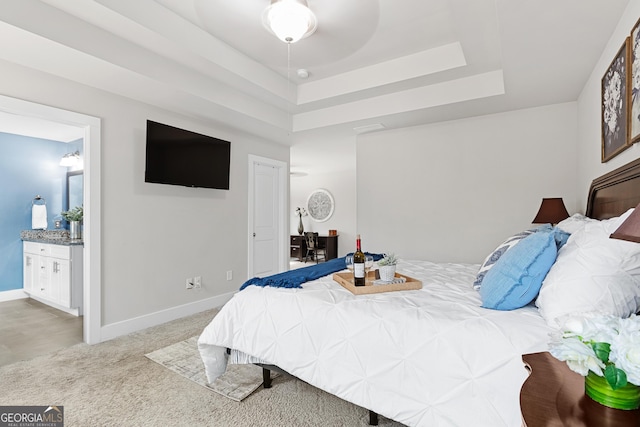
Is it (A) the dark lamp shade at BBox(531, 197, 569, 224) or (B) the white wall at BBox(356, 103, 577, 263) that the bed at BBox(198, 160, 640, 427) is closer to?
(A) the dark lamp shade at BBox(531, 197, 569, 224)

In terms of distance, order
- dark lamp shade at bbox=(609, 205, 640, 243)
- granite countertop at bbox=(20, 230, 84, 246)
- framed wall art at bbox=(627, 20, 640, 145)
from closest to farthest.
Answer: dark lamp shade at bbox=(609, 205, 640, 243) → framed wall art at bbox=(627, 20, 640, 145) → granite countertop at bbox=(20, 230, 84, 246)

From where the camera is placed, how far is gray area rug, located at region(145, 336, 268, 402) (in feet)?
7.06

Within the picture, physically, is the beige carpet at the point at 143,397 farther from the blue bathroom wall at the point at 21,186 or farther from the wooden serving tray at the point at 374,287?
the blue bathroom wall at the point at 21,186

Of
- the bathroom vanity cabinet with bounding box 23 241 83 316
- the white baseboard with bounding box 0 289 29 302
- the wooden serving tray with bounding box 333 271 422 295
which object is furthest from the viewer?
the white baseboard with bounding box 0 289 29 302

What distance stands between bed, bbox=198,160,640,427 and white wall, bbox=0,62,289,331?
5.38ft

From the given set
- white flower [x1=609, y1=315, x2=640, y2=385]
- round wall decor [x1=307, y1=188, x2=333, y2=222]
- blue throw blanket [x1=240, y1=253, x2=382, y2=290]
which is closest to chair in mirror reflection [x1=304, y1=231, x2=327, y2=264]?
round wall decor [x1=307, y1=188, x2=333, y2=222]

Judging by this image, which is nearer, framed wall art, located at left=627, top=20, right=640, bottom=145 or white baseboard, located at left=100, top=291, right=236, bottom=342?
framed wall art, located at left=627, top=20, right=640, bottom=145

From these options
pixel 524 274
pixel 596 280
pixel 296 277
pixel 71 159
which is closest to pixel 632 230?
pixel 596 280

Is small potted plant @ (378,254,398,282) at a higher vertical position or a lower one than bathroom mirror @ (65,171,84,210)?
lower

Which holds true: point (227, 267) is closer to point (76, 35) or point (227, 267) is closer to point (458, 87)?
point (76, 35)

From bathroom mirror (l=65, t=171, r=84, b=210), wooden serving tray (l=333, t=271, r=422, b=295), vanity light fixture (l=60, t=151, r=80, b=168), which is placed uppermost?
vanity light fixture (l=60, t=151, r=80, b=168)

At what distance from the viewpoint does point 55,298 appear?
4027mm

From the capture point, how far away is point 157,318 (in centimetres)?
344

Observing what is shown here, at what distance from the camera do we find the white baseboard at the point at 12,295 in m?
4.49
